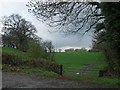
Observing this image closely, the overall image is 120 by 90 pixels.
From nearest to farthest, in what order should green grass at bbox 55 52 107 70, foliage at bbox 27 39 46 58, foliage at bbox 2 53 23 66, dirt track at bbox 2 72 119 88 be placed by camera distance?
dirt track at bbox 2 72 119 88 → foliage at bbox 2 53 23 66 → foliage at bbox 27 39 46 58 → green grass at bbox 55 52 107 70

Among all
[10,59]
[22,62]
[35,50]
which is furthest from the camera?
[35,50]

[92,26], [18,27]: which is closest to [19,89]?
[92,26]

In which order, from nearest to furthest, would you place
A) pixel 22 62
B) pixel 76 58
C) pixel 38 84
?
pixel 38 84
pixel 22 62
pixel 76 58

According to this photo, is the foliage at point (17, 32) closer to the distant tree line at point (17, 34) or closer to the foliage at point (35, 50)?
the distant tree line at point (17, 34)

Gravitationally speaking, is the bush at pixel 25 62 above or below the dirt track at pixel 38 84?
above

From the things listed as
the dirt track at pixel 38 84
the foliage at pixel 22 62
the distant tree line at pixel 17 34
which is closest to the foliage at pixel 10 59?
the foliage at pixel 22 62

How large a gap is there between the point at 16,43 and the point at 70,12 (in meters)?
41.0

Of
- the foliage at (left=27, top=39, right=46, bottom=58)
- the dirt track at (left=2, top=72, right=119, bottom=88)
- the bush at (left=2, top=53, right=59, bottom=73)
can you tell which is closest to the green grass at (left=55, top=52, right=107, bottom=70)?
the foliage at (left=27, top=39, right=46, bottom=58)

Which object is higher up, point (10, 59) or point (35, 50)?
point (35, 50)

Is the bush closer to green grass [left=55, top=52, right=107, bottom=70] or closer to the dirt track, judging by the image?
the dirt track

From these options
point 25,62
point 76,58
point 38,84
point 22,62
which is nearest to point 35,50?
point 25,62

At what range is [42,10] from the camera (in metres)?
21.4

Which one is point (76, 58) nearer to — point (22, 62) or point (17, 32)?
point (17, 32)

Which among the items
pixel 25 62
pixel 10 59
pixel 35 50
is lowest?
pixel 25 62
